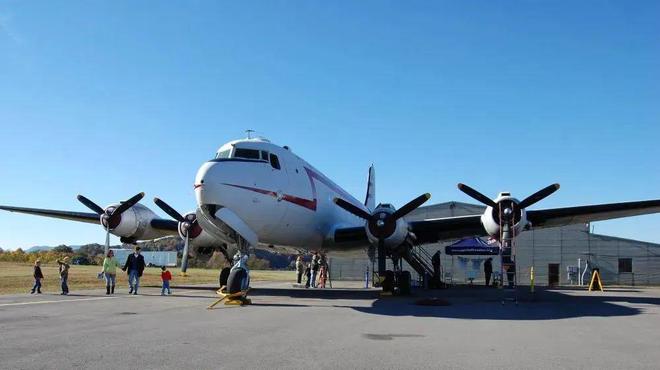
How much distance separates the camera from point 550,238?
154 feet

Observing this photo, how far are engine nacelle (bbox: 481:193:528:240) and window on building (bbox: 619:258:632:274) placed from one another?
3114cm

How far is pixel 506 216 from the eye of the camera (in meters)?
19.1

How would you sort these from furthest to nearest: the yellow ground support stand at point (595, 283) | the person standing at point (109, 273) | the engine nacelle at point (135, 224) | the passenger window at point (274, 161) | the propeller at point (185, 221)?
the yellow ground support stand at point (595, 283) → the engine nacelle at point (135, 224) → the propeller at point (185, 221) → the person standing at point (109, 273) → the passenger window at point (274, 161)

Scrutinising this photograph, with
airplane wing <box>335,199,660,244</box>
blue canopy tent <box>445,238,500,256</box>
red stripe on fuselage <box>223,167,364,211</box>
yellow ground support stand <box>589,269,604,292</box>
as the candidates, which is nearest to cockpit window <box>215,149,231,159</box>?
red stripe on fuselage <box>223,167,364,211</box>

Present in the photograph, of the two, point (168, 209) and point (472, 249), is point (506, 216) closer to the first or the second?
point (168, 209)

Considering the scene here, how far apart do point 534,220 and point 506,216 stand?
11.2 feet

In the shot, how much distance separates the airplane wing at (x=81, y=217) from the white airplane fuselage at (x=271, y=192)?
8.01m

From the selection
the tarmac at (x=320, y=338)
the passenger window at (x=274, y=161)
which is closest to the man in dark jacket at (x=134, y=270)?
the tarmac at (x=320, y=338)

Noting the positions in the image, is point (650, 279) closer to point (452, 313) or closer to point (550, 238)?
point (550, 238)

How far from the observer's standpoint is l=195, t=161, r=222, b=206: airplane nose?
15.8 metres

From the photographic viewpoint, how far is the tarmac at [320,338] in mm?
6855

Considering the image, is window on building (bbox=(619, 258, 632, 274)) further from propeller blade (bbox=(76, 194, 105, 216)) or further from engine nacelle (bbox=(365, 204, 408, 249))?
propeller blade (bbox=(76, 194, 105, 216))

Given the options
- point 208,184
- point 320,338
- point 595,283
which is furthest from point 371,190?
point 320,338

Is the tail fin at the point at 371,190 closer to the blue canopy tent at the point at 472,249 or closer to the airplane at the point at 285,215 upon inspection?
the blue canopy tent at the point at 472,249
